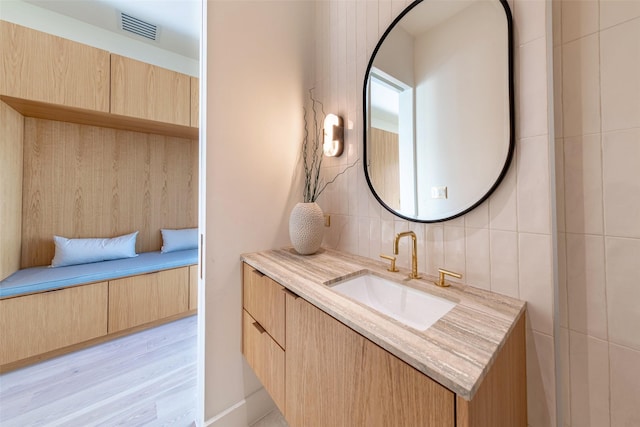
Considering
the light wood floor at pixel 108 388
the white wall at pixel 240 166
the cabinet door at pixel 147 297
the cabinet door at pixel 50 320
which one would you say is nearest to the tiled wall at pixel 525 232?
the white wall at pixel 240 166

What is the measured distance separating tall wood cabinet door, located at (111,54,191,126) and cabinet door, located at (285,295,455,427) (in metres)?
2.39

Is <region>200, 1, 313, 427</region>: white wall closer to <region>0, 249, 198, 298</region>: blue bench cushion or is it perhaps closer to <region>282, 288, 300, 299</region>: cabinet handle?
<region>282, 288, 300, 299</region>: cabinet handle

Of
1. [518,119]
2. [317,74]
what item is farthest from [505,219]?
[317,74]

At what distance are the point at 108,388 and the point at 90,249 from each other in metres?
1.25

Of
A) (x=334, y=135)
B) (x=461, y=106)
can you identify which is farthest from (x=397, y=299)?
(x=334, y=135)

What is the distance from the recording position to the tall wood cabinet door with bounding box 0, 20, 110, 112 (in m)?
1.63

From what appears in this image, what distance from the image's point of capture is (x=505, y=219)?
A: 75 cm

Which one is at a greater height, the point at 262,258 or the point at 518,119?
the point at 518,119

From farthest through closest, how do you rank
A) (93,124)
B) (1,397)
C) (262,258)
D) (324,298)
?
1. (93,124)
2. (1,397)
3. (262,258)
4. (324,298)

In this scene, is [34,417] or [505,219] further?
[34,417]

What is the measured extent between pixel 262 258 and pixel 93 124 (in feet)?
7.98

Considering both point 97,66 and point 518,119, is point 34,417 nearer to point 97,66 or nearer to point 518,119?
point 97,66

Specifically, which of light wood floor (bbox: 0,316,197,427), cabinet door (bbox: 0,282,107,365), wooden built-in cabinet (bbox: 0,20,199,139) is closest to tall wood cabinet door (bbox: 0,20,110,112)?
wooden built-in cabinet (bbox: 0,20,199,139)

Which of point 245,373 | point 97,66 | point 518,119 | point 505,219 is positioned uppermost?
point 97,66
